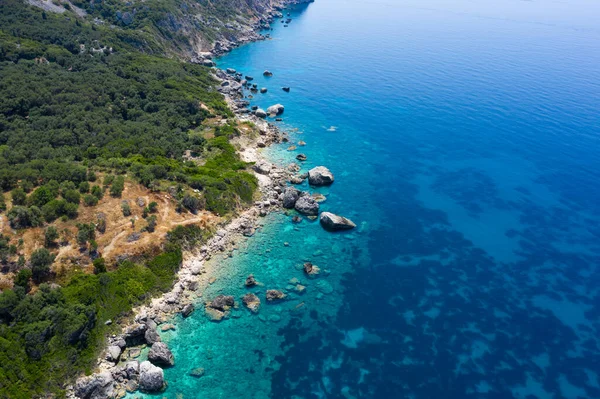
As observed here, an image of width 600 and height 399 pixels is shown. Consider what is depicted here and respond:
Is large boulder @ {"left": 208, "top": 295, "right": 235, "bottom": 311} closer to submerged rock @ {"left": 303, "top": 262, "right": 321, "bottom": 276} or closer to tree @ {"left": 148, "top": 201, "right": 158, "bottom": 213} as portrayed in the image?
submerged rock @ {"left": 303, "top": 262, "right": 321, "bottom": 276}

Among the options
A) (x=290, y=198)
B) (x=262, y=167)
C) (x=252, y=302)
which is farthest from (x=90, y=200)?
(x=262, y=167)

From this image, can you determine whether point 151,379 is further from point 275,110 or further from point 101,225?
point 275,110

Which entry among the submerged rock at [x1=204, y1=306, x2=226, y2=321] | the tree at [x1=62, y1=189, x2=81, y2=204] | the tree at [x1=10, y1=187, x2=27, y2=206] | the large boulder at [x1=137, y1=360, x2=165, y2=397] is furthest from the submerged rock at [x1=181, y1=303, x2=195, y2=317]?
the tree at [x1=10, y1=187, x2=27, y2=206]

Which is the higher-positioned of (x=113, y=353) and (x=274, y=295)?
(x=274, y=295)

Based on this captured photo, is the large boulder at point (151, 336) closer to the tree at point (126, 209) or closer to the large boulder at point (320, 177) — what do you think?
the tree at point (126, 209)

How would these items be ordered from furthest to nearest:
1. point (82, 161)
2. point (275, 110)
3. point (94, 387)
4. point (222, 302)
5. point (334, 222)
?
point (275, 110)
point (82, 161)
point (334, 222)
point (222, 302)
point (94, 387)
